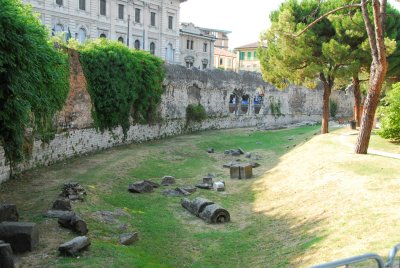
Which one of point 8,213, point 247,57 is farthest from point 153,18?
point 8,213

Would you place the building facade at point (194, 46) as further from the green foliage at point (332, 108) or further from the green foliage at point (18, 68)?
the green foliage at point (18, 68)

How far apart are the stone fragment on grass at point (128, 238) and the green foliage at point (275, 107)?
1174 inches

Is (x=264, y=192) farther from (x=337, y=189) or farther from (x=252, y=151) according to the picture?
(x=252, y=151)

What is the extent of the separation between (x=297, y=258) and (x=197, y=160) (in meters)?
11.7

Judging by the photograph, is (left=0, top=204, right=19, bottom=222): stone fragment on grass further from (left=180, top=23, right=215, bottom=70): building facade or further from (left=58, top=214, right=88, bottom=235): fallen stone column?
(left=180, top=23, right=215, bottom=70): building facade

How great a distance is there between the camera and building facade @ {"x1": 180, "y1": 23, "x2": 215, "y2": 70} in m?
56.8

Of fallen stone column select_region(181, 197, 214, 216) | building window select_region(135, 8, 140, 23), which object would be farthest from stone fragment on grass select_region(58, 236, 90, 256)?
building window select_region(135, 8, 140, 23)

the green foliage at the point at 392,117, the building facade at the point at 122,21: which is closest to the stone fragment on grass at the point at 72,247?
the green foliage at the point at 392,117

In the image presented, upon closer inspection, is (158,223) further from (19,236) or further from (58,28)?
(58,28)

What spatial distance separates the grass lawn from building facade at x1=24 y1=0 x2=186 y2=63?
89.8ft

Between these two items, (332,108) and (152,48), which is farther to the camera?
(152,48)

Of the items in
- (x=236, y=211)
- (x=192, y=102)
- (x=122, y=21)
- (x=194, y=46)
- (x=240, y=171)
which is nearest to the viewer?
(x=236, y=211)

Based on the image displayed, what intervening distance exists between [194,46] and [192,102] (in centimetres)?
2960

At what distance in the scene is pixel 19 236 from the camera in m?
7.68
